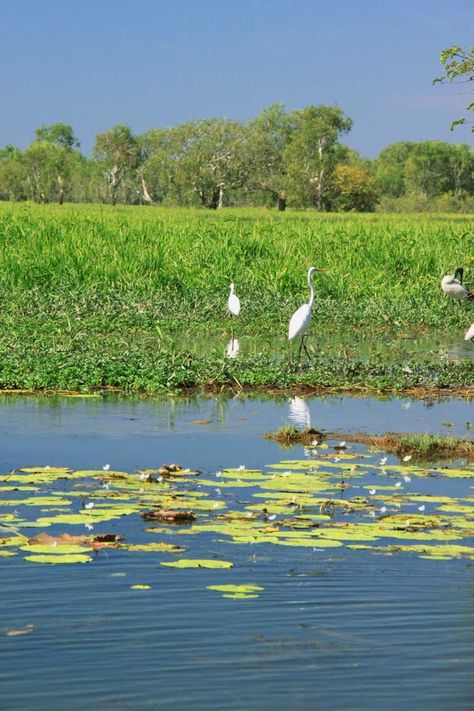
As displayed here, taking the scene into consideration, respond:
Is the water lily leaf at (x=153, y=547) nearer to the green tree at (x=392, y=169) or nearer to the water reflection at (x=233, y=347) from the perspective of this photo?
the water reflection at (x=233, y=347)

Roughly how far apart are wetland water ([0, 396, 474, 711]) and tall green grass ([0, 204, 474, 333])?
8.78m

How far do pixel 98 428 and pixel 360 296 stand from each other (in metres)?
10.6

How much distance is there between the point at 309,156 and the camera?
8700 cm

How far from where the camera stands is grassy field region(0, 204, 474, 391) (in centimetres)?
1241

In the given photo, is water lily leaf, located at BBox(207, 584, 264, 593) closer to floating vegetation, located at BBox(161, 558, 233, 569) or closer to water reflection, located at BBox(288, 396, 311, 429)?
floating vegetation, located at BBox(161, 558, 233, 569)

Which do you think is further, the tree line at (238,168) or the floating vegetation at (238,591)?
the tree line at (238,168)

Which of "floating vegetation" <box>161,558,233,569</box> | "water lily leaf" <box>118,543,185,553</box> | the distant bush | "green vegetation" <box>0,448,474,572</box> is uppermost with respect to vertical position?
the distant bush

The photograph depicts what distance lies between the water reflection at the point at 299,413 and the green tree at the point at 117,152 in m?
98.4

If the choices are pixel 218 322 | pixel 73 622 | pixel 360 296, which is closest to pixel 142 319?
pixel 218 322

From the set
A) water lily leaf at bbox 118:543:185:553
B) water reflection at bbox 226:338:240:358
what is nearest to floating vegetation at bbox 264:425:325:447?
water lily leaf at bbox 118:543:185:553

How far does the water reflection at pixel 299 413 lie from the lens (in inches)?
414

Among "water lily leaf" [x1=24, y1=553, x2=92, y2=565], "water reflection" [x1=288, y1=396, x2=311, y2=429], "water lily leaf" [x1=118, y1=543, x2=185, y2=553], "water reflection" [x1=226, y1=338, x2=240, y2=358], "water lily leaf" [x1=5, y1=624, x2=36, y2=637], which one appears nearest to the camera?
"water lily leaf" [x1=5, y1=624, x2=36, y2=637]

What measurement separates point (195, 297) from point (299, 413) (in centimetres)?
855

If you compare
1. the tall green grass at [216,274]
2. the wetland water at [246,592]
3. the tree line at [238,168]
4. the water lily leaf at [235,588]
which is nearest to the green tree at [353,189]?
the tree line at [238,168]
